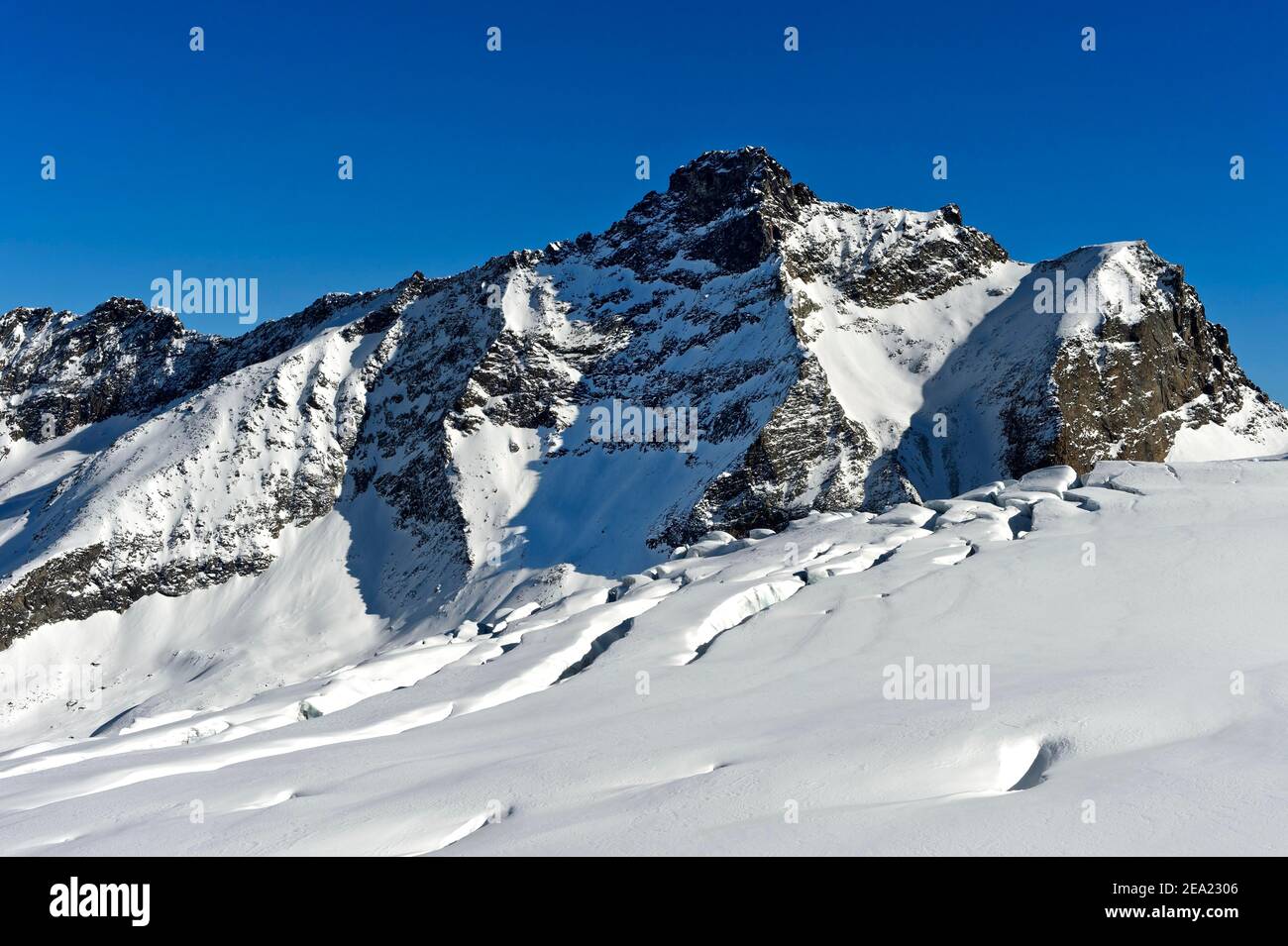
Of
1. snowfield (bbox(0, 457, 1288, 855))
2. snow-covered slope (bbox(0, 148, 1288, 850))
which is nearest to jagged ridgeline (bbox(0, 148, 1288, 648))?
snow-covered slope (bbox(0, 148, 1288, 850))

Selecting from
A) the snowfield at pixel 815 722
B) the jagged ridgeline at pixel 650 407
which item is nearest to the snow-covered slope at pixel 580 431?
the jagged ridgeline at pixel 650 407

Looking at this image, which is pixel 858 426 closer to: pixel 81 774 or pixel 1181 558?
pixel 1181 558

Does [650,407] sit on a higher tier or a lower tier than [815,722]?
higher

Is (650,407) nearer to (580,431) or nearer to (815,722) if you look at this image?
(580,431)

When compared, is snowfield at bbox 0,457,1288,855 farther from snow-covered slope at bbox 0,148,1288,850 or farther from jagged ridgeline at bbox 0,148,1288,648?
jagged ridgeline at bbox 0,148,1288,648

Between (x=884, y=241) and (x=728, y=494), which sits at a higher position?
(x=884, y=241)

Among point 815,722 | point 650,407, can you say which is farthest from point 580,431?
point 815,722

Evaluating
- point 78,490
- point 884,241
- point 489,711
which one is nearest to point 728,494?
point 884,241
